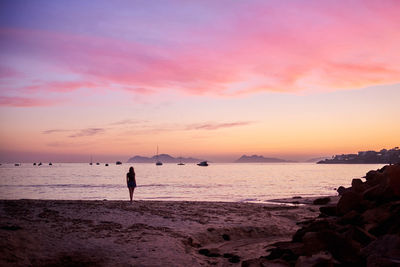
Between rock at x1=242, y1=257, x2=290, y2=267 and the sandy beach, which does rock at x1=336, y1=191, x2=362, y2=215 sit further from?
rock at x1=242, y1=257, x2=290, y2=267

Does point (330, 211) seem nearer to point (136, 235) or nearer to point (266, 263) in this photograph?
point (266, 263)

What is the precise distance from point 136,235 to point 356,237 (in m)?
6.98

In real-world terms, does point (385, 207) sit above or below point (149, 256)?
above

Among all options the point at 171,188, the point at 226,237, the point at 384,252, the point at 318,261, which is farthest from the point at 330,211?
the point at 171,188

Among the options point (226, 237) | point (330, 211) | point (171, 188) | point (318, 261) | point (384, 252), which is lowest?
point (171, 188)

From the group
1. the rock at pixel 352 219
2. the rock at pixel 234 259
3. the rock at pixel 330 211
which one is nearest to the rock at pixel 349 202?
the rock at pixel 352 219

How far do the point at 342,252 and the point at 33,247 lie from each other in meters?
7.93

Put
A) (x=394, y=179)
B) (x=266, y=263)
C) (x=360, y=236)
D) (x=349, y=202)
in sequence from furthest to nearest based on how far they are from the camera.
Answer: (x=349, y=202) → (x=394, y=179) → (x=360, y=236) → (x=266, y=263)

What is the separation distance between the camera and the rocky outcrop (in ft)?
23.9

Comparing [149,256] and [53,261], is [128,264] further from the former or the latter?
[53,261]

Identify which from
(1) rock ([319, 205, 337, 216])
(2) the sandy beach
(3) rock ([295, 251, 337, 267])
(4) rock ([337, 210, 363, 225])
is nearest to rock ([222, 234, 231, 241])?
(2) the sandy beach

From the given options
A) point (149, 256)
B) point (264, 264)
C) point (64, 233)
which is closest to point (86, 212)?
point (64, 233)

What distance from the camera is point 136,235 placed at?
11.8 metres

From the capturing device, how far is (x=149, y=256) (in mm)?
9625
